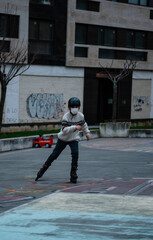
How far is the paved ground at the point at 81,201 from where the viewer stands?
607 centimetres

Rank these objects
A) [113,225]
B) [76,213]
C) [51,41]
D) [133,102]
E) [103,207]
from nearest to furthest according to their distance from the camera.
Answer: [113,225]
[76,213]
[103,207]
[51,41]
[133,102]

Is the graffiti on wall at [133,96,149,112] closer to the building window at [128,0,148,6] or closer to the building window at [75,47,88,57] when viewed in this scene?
the building window at [75,47,88,57]

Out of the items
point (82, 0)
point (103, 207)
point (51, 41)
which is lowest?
point (103, 207)

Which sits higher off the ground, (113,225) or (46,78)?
(46,78)

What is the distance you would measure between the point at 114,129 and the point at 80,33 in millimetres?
9138

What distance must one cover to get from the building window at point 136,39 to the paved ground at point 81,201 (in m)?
21.4

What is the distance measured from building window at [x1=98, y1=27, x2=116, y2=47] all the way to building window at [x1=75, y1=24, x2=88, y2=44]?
117 centimetres

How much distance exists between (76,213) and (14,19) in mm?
23476

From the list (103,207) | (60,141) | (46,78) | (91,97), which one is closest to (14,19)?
(46,78)

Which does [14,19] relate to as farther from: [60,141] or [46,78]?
[60,141]

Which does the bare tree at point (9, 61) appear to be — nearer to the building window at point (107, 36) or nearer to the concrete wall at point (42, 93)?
the concrete wall at point (42, 93)

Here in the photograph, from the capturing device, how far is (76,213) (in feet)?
23.2

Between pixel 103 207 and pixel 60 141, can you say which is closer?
pixel 103 207

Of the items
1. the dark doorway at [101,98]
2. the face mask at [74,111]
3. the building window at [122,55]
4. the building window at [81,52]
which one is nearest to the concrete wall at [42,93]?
the dark doorway at [101,98]
